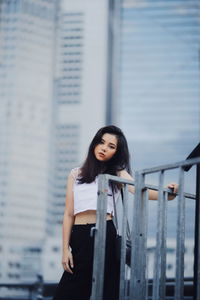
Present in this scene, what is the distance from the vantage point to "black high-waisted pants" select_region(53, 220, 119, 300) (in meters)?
1.90

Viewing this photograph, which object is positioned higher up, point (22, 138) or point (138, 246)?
point (22, 138)

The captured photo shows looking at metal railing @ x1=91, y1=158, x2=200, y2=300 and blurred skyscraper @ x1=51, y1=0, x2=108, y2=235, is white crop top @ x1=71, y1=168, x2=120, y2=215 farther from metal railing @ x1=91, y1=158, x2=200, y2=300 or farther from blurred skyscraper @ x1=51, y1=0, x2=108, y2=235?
blurred skyscraper @ x1=51, y1=0, x2=108, y2=235

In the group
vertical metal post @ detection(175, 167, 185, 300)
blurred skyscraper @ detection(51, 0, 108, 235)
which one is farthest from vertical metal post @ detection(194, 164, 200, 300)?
blurred skyscraper @ detection(51, 0, 108, 235)

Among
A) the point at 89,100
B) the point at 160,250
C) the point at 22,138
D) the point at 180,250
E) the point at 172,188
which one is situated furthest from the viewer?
the point at 22,138

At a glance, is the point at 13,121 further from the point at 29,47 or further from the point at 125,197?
the point at 125,197

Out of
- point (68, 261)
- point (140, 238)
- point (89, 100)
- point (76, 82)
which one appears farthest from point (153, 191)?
point (76, 82)

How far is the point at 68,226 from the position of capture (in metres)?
1.97

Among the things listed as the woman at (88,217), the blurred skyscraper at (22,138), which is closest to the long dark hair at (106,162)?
the woman at (88,217)

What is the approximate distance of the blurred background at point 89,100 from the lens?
80.6m

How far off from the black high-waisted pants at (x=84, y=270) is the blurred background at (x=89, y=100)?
74.2 metres

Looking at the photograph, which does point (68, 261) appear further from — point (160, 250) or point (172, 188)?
point (172, 188)

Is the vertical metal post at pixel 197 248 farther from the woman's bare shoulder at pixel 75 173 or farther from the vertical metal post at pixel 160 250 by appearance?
the woman's bare shoulder at pixel 75 173

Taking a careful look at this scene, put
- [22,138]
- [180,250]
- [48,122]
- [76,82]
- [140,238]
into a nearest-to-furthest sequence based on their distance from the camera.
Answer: [180,250], [140,238], [76,82], [22,138], [48,122]

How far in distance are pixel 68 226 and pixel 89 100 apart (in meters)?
83.7
